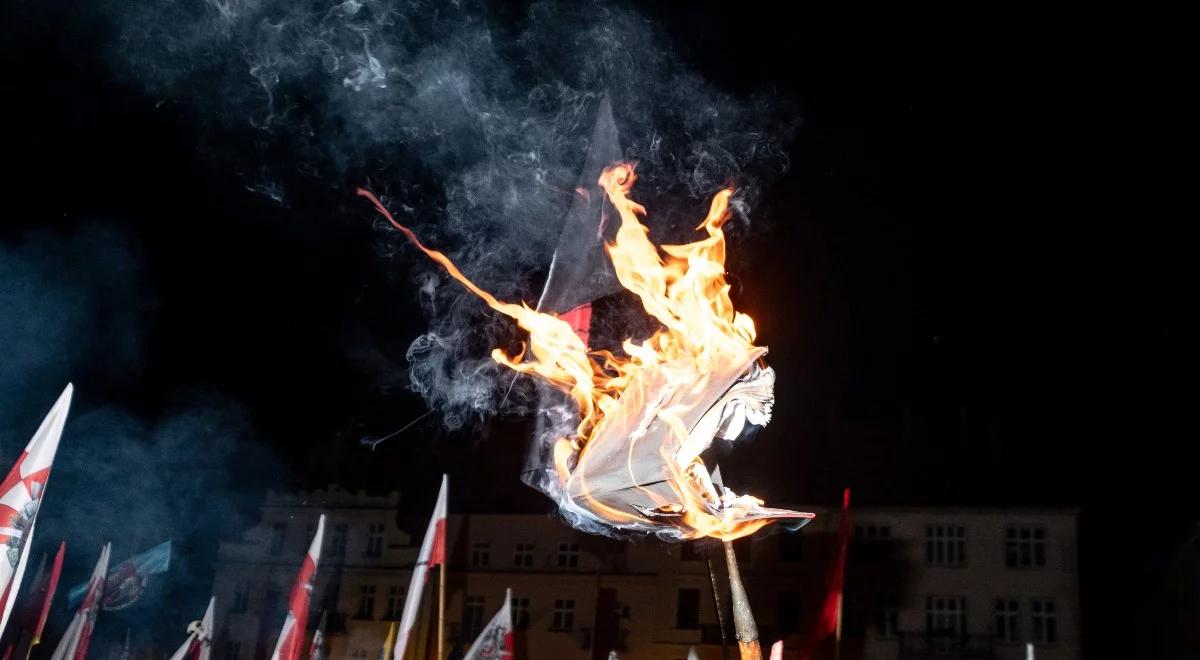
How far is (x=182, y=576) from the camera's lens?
36.1 meters

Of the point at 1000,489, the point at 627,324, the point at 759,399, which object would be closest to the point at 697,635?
the point at 1000,489

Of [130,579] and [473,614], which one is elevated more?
[473,614]

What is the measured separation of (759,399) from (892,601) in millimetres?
24818

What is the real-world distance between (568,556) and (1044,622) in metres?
13.5

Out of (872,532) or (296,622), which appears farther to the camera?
(872,532)

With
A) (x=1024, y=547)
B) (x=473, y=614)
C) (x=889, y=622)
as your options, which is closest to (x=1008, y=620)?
(x=1024, y=547)

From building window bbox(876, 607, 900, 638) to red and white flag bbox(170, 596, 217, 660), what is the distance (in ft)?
59.5

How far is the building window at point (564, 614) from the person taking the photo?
31.9 meters

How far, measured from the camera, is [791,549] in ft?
98.4

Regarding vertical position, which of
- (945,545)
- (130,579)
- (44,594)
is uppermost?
(945,545)

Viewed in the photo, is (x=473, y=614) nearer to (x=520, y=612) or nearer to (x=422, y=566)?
(x=520, y=612)

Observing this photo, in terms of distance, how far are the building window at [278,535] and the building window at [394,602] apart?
4435 mm

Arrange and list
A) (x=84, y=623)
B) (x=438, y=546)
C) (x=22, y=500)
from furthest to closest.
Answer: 1. (x=84, y=623)
2. (x=438, y=546)
3. (x=22, y=500)

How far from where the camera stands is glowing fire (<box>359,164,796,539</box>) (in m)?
6.03
